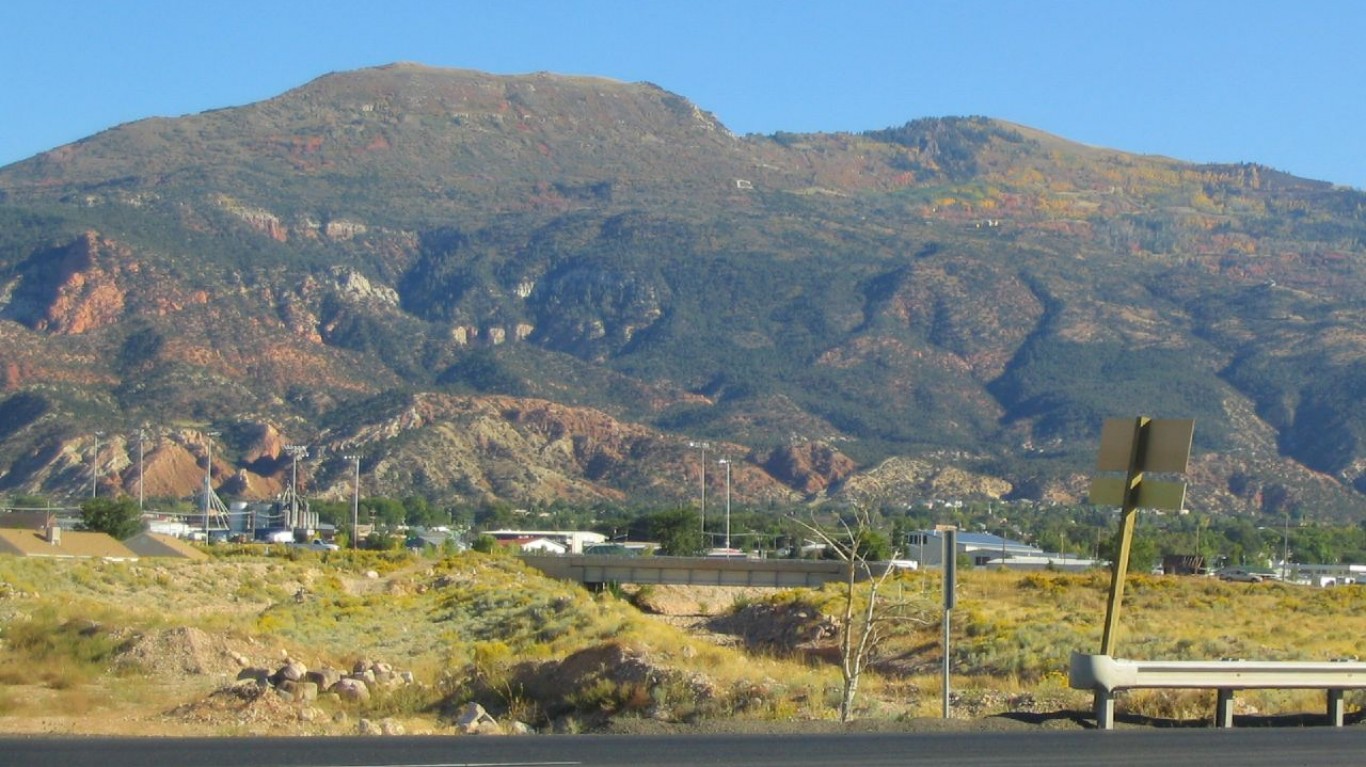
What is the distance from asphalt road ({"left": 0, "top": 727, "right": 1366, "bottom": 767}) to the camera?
1748 centimetres

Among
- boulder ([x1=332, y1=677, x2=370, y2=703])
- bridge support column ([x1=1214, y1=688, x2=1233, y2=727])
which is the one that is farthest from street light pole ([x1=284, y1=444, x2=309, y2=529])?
bridge support column ([x1=1214, y1=688, x2=1233, y2=727])

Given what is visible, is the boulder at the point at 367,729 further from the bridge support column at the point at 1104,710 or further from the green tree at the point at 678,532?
the green tree at the point at 678,532

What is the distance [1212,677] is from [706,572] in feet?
203

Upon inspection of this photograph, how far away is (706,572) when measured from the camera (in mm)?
82438

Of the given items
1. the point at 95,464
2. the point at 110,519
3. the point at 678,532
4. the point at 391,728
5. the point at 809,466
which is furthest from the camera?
the point at 809,466

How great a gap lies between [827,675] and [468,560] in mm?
54724

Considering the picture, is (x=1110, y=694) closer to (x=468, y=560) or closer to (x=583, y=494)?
(x=468, y=560)

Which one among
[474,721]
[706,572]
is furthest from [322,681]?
[706,572]

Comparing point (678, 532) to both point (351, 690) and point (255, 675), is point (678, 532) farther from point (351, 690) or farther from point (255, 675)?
point (351, 690)

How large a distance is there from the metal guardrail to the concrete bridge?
2317 inches

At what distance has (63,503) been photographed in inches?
6009

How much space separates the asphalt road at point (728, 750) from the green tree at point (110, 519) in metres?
86.6

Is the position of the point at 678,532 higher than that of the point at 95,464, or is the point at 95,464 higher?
the point at 95,464

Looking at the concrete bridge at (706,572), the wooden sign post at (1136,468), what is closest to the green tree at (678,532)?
the concrete bridge at (706,572)
